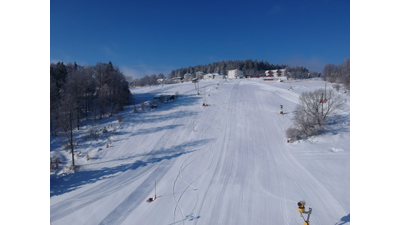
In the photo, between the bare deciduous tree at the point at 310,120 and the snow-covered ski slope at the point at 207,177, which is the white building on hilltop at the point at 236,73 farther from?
the bare deciduous tree at the point at 310,120

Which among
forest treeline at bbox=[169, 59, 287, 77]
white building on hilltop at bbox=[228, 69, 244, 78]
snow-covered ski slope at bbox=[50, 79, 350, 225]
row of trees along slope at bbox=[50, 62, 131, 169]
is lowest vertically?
snow-covered ski slope at bbox=[50, 79, 350, 225]

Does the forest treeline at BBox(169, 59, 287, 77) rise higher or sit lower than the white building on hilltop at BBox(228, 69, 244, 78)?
higher

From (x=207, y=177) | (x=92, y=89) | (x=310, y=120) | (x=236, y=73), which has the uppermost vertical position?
(x=236, y=73)

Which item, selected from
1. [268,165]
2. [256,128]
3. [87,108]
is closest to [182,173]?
[268,165]

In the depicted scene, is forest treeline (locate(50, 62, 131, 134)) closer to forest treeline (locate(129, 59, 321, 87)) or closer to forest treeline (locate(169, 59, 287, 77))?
forest treeline (locate(129, 59, 321, 87))

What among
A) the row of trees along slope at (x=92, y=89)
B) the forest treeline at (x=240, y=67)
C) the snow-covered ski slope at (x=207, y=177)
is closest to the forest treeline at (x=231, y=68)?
the forest treeline at (x=240, y=67)

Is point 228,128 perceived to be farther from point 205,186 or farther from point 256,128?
point 205,186

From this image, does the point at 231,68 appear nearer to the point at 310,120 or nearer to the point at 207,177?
the point at 310,120

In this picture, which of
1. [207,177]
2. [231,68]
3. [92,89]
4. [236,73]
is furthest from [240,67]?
[207,177]

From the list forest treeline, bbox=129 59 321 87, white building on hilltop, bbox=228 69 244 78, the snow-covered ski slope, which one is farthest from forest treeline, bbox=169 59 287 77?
the snow-covered ski slope
